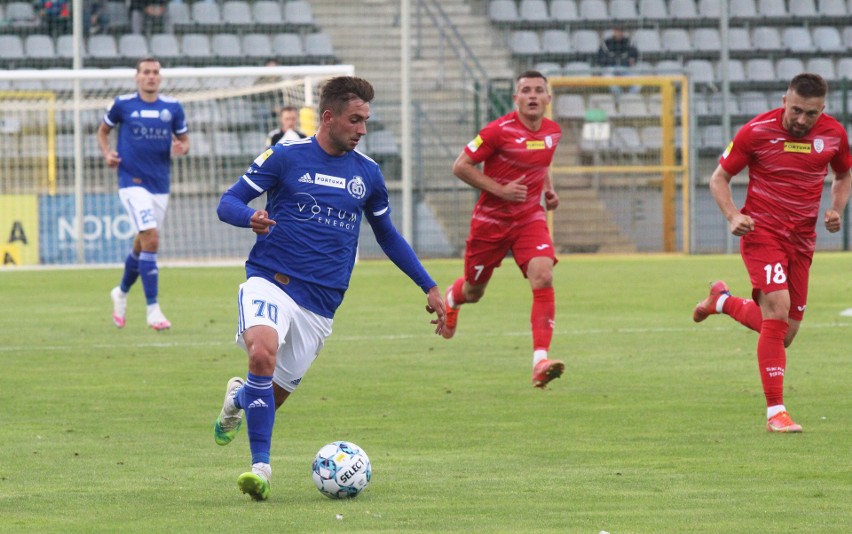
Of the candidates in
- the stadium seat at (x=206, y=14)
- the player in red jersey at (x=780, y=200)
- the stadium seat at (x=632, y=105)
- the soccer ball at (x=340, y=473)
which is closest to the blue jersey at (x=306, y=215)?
the soccer ball at (x=340, y=473)

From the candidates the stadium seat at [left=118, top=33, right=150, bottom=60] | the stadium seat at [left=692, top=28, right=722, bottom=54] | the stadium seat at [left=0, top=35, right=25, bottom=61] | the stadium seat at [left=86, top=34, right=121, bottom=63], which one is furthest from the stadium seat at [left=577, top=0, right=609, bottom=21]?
the stadium seat at [left=0, top=35, right=25, bottom=61]

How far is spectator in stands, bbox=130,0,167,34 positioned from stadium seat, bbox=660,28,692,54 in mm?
9775

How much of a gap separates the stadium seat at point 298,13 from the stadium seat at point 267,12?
0.45ft

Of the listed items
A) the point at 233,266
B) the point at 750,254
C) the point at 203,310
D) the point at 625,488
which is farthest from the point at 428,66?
the point at 625,488

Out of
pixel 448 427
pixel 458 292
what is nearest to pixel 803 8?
pixel 458 292

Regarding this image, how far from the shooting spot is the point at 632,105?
27984 millimetres

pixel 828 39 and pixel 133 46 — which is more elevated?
pixel 828 39

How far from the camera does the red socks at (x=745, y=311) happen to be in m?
9.90

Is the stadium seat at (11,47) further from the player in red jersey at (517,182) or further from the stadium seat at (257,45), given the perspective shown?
the player in red jersey at (517,182)

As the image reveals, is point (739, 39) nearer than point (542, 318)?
No

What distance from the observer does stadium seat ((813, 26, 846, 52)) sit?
31.5 m

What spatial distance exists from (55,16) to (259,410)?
73.6ft

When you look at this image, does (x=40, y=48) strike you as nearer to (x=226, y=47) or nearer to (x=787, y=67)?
(x=226, y=47)

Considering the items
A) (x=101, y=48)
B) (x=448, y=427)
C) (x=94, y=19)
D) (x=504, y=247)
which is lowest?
(x=448, y=427)
